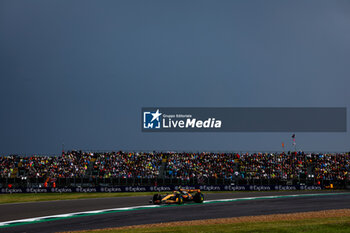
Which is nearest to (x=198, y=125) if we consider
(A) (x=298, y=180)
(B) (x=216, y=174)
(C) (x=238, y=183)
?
(B) (x=216, y=174)

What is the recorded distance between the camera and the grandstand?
34938 millimetres

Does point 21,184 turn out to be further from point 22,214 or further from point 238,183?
point 238,183

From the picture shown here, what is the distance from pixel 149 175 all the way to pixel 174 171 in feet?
9.34

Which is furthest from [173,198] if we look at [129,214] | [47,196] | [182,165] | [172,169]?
[182,165]

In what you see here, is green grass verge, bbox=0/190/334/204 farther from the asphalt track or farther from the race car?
the race car

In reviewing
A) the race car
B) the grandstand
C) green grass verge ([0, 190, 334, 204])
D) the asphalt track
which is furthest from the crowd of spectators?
the asphalt track

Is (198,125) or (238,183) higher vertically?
(198,125)

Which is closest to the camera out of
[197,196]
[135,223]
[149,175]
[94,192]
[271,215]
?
[135,223]

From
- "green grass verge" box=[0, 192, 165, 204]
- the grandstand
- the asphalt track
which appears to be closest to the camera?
the asphalt track

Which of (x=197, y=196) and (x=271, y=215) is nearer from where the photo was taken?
(x=271, y=215)

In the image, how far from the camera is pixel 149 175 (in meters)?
37.6

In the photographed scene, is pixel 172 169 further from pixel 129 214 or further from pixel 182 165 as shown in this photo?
pixel 129 214

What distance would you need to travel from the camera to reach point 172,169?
39750 millimetres

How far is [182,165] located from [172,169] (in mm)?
1342
